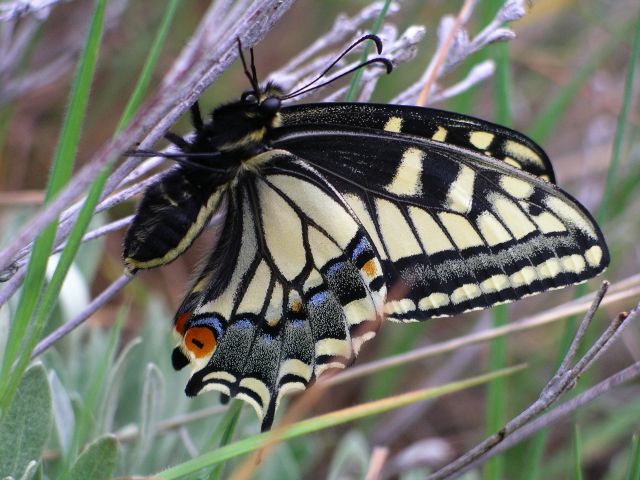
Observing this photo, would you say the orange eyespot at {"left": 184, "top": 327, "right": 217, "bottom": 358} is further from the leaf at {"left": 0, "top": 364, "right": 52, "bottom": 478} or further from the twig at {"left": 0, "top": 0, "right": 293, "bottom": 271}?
the twig at {"left": 0, "top": 0, "right": 293, "bottom": 271}

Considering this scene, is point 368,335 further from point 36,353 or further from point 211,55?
point 211,55

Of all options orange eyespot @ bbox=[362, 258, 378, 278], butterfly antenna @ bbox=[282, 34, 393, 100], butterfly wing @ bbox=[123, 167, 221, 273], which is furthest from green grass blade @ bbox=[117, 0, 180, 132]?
orange eyespot @ bbox=[362, 258, 378, 278]

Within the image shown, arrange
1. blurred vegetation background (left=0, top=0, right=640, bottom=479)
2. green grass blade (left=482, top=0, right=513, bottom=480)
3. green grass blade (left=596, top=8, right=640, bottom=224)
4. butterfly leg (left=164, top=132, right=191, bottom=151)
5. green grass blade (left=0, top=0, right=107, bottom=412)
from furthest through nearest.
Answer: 1. blurred vegetation background (left=0, top=0, right=640, bottom=479)
2. green grass blade (left=482, top=0, right=513, bottom=480)
3. green grass blade (left=596, top=8, right=640, bottom=224)
4. butterfly leg (left=164, top=132, right=191, bottom=151)
5. green grass blade (left=0, top=0, right=107, bottom=412)

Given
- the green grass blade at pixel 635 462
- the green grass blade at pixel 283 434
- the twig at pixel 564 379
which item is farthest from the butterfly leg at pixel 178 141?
the green grass blade at pixel 635 462

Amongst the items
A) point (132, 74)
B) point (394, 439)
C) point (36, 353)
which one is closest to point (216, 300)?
point (36, 353)

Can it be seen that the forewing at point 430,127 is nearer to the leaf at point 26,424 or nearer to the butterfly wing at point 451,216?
the butterfly wing at point 451,216

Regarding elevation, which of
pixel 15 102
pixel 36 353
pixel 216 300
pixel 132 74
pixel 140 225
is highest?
pixel 132 74
